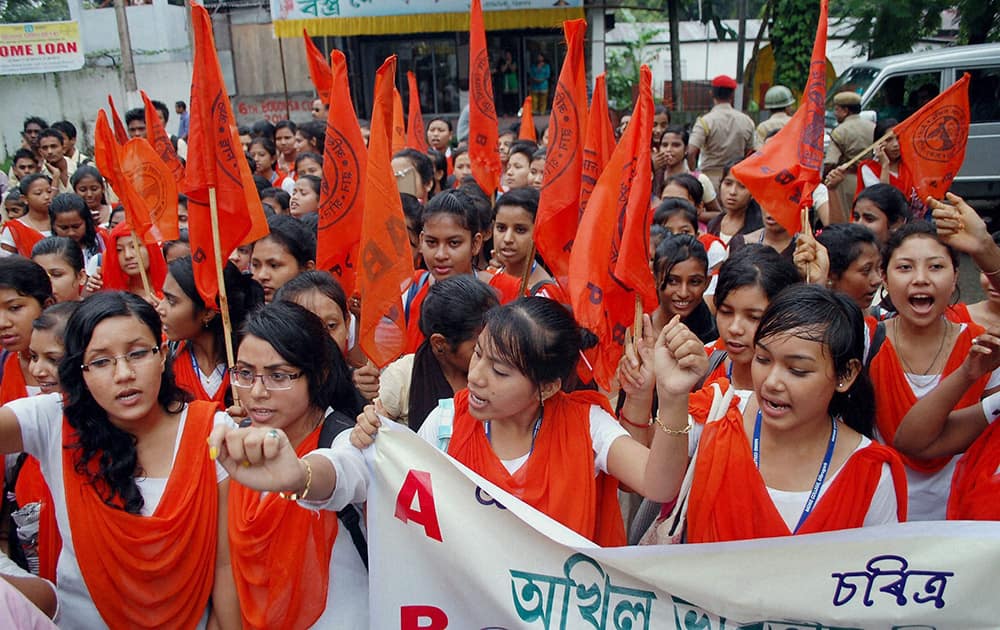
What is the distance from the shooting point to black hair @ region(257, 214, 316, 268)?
385 centimetres

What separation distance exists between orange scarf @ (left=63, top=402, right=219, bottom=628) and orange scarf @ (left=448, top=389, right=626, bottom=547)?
685 millimetres

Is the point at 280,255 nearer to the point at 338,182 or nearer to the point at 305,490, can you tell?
the point at 338,182

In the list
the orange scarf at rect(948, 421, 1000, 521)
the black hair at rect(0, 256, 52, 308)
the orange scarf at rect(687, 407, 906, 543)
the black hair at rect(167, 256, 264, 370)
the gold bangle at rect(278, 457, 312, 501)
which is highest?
the black hair at rect(0, 256, 52, 308)

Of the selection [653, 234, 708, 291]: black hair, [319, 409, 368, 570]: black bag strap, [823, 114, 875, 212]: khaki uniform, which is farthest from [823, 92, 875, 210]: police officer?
[319, 409, 368, 570]: black bag strap

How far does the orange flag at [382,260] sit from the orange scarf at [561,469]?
0.54 m

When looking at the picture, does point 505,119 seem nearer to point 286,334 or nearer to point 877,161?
point 877,161

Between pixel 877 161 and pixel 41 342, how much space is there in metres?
5.48

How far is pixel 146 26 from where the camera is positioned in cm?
1795

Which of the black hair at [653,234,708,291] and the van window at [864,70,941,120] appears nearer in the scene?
the black hair at [653,234,708,291]

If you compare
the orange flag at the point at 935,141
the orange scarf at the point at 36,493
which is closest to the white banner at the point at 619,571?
the orange scarf at the point at 36,493

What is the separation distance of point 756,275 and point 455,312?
99 centimetres

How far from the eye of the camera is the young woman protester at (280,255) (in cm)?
378

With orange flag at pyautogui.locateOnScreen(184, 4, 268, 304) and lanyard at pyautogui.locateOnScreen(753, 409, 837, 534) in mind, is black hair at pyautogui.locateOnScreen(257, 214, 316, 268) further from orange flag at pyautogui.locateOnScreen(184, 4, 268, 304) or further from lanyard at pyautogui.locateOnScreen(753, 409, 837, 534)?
lanyard at pyautogui.locateOnScreen(753, 409, 837, 534)

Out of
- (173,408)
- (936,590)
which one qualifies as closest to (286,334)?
(173,408)
